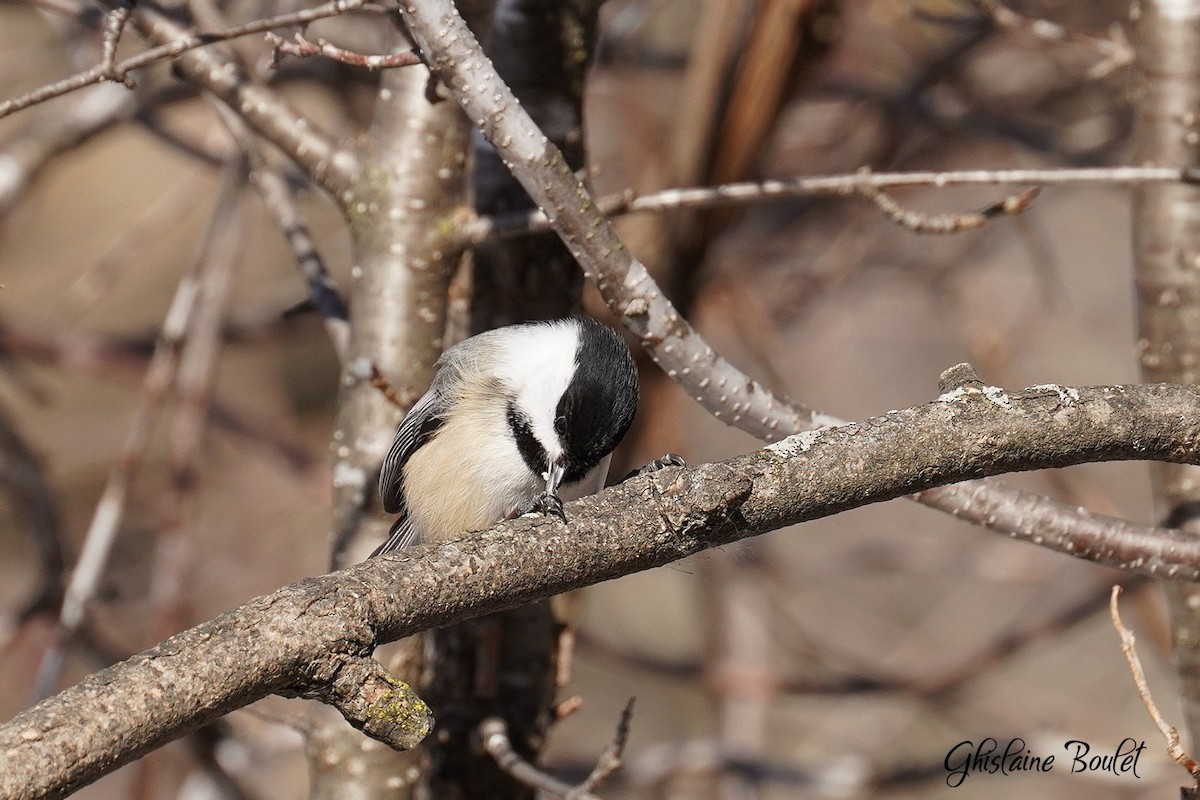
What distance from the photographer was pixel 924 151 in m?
3.99

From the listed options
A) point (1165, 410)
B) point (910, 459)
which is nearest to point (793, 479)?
point (910, 459)

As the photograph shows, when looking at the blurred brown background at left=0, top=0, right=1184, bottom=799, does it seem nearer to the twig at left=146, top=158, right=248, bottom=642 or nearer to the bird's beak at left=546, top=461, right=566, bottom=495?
the twig at left=146, top=158, right=248, bottom=642

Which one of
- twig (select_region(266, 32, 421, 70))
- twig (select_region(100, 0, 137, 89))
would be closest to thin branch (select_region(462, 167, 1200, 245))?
twig (select_region(266, 32, 421, 70))

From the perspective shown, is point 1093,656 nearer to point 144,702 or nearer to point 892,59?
point 892,59

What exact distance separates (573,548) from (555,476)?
0.77 m

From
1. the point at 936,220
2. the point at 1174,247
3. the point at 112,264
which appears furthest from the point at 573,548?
the point at 112,264

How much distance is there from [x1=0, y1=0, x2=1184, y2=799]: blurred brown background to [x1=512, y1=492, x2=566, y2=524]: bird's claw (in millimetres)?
1066

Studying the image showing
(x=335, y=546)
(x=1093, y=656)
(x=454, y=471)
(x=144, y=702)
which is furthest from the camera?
(x=1093, y=656)

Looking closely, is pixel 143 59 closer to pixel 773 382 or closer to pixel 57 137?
pixel 57 137

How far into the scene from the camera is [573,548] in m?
1.18

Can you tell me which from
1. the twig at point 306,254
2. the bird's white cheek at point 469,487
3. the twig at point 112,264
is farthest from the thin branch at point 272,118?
the twig at point 112,264

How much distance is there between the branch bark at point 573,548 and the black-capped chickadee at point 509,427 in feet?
2.23

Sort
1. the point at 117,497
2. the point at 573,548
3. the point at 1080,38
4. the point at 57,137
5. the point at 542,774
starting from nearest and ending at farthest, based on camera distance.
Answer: the point at 573,548 < the point at 542,774 < the point at 1080,38 < the point at 117,497 < the point at 57,137

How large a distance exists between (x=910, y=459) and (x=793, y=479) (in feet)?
0.44
